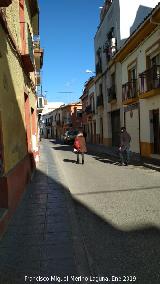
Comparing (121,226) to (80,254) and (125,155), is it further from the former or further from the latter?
(125,155)

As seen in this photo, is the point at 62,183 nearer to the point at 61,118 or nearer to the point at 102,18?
the point at 102,18

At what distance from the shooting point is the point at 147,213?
6.44 metres

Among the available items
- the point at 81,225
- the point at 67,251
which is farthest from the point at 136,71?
the point at 67,251

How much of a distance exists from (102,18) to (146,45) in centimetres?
1260

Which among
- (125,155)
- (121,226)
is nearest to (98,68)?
(125,155)

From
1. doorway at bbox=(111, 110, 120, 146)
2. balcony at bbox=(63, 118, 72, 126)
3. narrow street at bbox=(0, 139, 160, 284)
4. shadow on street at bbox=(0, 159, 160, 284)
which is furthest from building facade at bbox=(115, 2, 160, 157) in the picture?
balcony at bbox=(63, 118, 72, 126)

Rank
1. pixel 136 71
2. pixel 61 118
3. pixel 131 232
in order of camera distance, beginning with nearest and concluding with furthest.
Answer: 1. pixel 131 232
2. pixel 136 71
3. pixel 61 118

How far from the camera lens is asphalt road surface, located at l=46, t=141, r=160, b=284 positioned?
3.94 m

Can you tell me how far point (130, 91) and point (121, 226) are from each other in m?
14.7

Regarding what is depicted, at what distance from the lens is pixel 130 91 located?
19.8 metres

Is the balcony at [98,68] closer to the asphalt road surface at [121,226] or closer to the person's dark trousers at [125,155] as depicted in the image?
the person's dark trousers at [125,155]

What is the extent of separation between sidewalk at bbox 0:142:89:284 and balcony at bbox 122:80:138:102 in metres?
12.4

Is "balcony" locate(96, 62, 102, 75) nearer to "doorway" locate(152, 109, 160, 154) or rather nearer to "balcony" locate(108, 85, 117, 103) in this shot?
"balcony" locate(108, 85, 117, 103)

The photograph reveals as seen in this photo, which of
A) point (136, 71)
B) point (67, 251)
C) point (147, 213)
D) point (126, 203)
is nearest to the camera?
point (67, 251)
